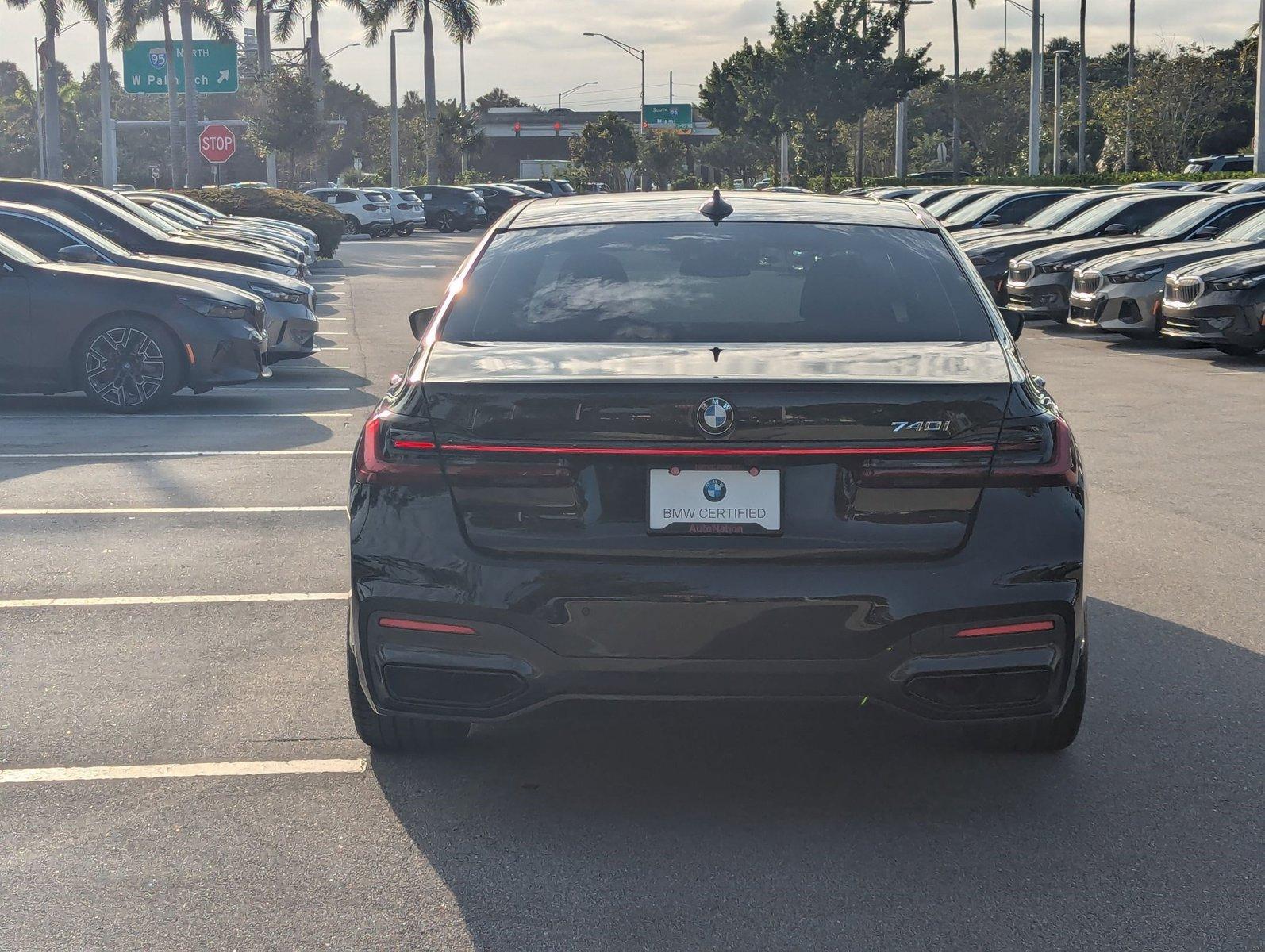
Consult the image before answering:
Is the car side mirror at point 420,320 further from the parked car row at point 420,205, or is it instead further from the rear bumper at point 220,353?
the parked car row at point 420,205

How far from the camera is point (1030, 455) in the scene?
4.10 meters

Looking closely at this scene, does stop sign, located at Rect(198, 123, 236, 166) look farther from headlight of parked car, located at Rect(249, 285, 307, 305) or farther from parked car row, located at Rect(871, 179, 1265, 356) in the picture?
headlight of parked car, located at Rect(249, 285, 307, 305)

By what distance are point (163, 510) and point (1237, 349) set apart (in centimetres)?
1175

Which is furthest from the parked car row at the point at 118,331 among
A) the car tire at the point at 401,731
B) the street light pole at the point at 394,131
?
the street light pole at the point at 394,131

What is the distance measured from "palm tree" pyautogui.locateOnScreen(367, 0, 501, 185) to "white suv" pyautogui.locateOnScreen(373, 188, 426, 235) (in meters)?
17.7

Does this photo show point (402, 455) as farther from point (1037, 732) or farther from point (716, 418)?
point (1037, 732)

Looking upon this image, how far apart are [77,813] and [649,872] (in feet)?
5.12

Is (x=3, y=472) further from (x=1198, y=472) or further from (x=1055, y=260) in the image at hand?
(x=1055, y=260)

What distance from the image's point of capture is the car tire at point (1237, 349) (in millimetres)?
16203

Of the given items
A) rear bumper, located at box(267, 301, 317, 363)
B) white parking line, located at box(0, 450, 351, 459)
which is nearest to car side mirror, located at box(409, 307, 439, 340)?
white parking line, located at box(0, 450, 351, 459)

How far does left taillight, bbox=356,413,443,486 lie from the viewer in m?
4.14

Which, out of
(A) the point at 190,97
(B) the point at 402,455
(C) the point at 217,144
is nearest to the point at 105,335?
(B) the point at 402,455

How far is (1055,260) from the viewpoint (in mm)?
20422

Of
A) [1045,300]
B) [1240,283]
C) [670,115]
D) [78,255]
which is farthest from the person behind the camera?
[670,115]
